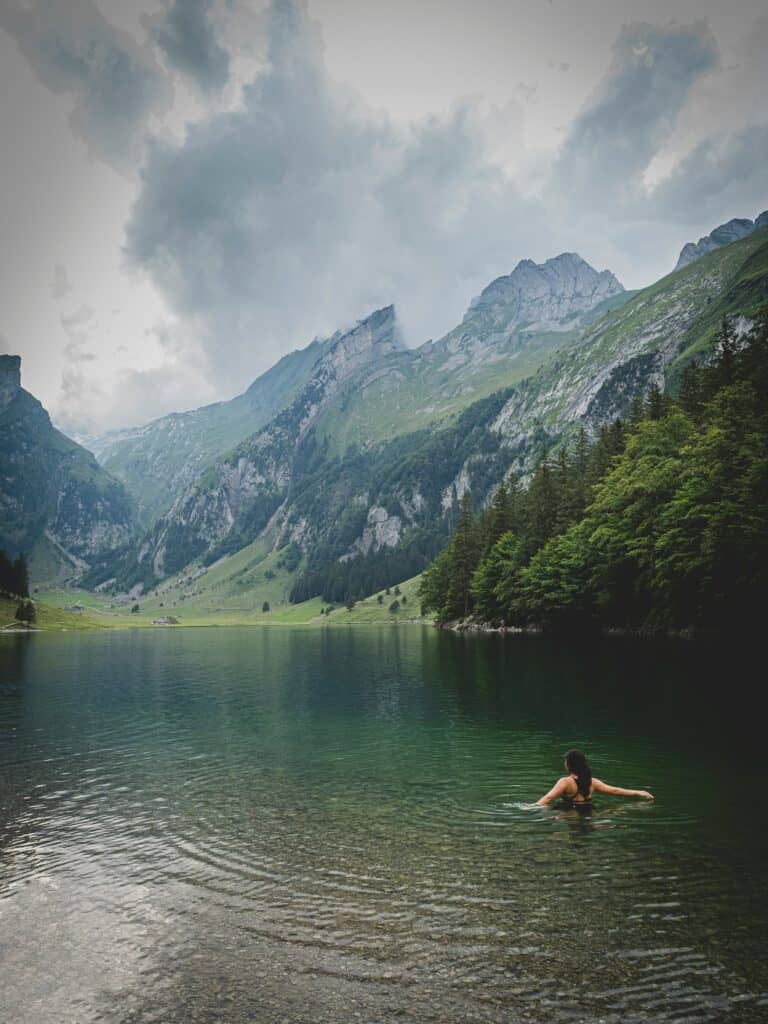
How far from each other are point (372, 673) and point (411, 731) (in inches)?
1243

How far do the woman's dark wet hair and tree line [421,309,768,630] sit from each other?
136ft

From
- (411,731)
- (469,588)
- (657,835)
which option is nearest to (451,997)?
(657,835)

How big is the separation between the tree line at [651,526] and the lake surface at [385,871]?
2659cm

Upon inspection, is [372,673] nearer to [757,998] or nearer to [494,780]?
[494,780]

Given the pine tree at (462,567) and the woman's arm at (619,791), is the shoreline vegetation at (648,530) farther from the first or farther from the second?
the woman's arm at (619,791)

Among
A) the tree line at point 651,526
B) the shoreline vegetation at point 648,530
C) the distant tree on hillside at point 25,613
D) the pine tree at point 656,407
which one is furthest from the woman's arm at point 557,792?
the distant tree on hillside at point 25,613

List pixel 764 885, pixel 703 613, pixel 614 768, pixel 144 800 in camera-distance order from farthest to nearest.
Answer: pixel 703 613
pixel 614 768
pixel 144 800
pixel 764 885

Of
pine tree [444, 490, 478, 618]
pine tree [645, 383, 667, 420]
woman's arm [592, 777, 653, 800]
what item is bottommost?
woman's arm [592, 777, 653, 800]

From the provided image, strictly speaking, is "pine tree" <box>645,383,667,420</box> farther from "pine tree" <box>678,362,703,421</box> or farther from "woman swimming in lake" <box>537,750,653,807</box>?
"woman swimming in lake" <box>537,750,653,807</box>

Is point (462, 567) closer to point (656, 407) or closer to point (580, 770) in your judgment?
point (656, 407)

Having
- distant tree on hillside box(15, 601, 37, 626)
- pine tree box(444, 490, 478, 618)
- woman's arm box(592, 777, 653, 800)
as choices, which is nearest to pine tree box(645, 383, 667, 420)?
pine tree box(444, 490, 478, 618)

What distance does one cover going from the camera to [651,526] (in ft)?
249

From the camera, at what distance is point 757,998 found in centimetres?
968

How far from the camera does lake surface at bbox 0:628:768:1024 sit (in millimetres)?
10188
